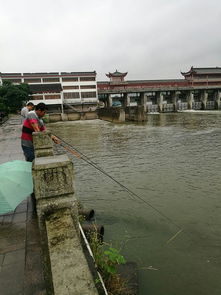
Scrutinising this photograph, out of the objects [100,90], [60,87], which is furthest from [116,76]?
[60,87]

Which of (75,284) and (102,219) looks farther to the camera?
(102,219)

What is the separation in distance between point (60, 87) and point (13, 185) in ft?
155

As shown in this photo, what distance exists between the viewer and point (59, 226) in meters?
2.00

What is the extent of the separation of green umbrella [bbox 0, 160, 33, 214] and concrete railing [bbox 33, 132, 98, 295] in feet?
4.11

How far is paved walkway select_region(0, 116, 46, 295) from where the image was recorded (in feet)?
7.64

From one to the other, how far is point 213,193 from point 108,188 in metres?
3.03

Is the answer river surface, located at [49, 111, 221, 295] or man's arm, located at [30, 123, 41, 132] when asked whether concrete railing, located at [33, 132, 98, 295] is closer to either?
river surface, located at [49, 111, 221, 295]

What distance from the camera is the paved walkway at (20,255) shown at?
233 centimetres

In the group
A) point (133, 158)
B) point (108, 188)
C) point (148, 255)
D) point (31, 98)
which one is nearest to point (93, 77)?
point (31, 98)

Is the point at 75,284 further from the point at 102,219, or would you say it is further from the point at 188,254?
the point at 102,219

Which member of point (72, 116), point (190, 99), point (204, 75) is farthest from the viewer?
point (204, 75)

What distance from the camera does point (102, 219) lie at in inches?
194

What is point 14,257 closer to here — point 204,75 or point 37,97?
point 37,97

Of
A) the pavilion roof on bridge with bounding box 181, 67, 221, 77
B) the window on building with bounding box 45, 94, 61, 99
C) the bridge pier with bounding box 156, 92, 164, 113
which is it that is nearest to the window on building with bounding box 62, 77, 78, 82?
the window on building with bounding box 45, 94, 61, 99
